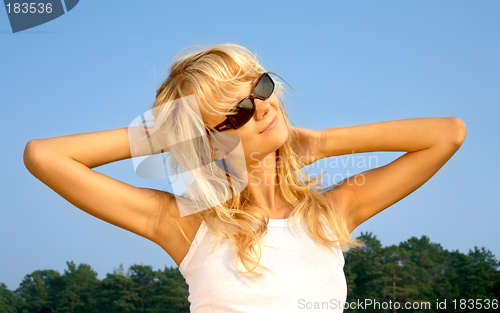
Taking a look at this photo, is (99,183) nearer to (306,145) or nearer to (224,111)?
(224,111)

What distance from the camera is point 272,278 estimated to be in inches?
86.4

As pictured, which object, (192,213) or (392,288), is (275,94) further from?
(392,288)

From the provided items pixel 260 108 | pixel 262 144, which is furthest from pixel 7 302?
pixel 260 108

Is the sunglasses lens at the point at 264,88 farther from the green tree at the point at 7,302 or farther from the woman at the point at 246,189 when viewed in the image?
the green tree at the point at 7,302

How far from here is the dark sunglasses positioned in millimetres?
2422

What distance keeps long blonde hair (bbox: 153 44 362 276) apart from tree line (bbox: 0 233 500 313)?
24.8 meters

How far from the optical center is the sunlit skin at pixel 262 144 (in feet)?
8.09

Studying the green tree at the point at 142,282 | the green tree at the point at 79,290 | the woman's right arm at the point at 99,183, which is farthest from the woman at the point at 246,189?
the green tree at the point at 79,290

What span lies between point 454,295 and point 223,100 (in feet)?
99.3

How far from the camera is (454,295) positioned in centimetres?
2742

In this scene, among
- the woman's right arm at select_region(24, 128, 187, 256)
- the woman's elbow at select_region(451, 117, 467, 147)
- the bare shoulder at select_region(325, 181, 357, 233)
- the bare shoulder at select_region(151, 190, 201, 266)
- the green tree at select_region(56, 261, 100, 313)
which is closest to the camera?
the woman's right arm at select_region(24, 128, 187, 256)

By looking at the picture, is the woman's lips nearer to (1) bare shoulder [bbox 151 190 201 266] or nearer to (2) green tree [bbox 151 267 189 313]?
(1) bare shoulder [bbox 151 190 201 266]

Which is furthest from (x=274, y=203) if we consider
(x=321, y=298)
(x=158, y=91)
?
(x=158, y=91)

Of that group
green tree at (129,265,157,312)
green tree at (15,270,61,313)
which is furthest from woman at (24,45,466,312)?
green tree at (15,270,61,313)
